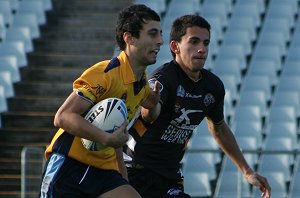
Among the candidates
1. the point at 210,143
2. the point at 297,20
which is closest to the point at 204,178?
the point at 210,143

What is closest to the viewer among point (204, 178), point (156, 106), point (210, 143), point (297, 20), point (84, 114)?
point (84, 114)

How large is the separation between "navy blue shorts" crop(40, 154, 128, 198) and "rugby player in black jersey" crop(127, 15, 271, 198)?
37.1 inches

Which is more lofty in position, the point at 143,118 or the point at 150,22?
the point at 150,22

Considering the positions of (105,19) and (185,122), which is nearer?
(185,122)

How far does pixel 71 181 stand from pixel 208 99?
154 centimetres

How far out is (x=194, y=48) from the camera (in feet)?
24.4

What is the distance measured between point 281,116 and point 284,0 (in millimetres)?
3252

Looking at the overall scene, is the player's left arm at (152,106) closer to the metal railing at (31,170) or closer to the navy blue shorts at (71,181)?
the navy blue shorts at (71,181)

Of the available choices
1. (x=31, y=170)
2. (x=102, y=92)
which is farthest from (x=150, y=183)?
(x=31, y=170)

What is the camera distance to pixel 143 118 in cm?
729

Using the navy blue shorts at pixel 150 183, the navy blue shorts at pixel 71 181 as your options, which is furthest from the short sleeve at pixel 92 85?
the navy blue shorts at pixel 150 183

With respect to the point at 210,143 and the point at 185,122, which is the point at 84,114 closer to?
the point at 185,122

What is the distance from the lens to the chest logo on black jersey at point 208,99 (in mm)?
7542

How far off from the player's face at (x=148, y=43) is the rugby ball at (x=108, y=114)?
46 cm
